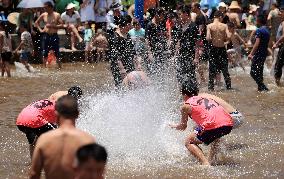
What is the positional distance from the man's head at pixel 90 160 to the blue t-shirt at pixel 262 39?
37.4ft

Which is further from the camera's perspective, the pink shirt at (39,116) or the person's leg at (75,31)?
the person's leg at (75,31)

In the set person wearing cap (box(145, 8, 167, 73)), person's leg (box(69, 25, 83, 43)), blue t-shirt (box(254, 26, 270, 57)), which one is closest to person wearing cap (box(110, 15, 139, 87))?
blue t-shirt (box(254, 26, 270, 57))

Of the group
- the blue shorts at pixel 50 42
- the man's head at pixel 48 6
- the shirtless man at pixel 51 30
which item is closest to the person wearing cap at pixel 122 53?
the man's head at pixel 48 6

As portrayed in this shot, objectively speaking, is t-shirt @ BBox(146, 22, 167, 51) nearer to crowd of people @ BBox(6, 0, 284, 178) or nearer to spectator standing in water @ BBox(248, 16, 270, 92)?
crowd of people @ BBox(6, 0, 284, 178)

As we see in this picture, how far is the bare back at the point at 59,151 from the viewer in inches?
212

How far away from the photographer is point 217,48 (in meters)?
16.2

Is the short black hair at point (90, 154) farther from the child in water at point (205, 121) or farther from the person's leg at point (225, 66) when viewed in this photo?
the person's leg at point (225, 66)

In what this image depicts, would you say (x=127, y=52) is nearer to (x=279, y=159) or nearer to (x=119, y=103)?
(x=119, y=103)

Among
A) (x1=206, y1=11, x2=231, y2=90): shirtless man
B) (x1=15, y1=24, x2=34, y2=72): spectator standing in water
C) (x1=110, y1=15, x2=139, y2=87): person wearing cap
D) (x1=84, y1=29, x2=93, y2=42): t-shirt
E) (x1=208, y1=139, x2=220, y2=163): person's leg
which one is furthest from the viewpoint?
(x1=84, y1=29, x2=93, y2=42): t-shirt

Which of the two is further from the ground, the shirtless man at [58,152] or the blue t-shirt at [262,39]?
the shirtless man at [58,152]

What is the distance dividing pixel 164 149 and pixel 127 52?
9.95ft

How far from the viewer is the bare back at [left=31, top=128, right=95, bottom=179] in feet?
17.7

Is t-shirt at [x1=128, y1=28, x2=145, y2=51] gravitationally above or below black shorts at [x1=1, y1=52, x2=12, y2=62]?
above

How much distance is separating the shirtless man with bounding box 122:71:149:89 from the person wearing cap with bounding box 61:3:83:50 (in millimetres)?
10662
